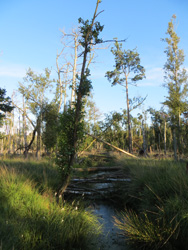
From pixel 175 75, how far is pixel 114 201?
1527cm

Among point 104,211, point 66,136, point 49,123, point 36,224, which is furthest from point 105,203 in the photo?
point 49,123

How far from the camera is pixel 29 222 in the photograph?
4184 millimetres

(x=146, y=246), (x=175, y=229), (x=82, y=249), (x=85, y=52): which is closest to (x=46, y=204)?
(x=82, y=249)

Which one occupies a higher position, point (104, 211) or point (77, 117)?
point (77, 117)

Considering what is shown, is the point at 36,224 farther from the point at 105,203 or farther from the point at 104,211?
the point at 105,203

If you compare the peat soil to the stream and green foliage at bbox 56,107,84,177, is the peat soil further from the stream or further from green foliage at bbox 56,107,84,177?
green foliage at bbox 56,107,84,177

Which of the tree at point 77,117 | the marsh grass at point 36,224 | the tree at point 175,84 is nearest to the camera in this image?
the marsh grass at point 36,224

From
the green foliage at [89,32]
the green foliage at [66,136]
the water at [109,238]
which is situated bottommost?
the water at [109,238]

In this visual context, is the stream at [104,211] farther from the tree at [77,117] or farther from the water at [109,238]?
the tree at [77,117]

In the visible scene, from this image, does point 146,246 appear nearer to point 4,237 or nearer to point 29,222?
point 29,222

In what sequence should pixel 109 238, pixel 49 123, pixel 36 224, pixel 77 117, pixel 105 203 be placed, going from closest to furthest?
pixel 36 224
pixel 109 238
pixel 77 117
pixel 105 203
pixel 49 123

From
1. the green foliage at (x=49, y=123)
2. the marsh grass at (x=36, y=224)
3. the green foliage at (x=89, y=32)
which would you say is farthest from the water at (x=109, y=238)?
the green foliage at (x=49, y=123)

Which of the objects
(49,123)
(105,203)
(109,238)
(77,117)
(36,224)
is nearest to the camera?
(36,224)

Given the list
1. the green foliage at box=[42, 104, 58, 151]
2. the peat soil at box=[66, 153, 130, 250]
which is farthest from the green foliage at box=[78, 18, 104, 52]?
the green foliage at box=[42, 104, 58, 151]
